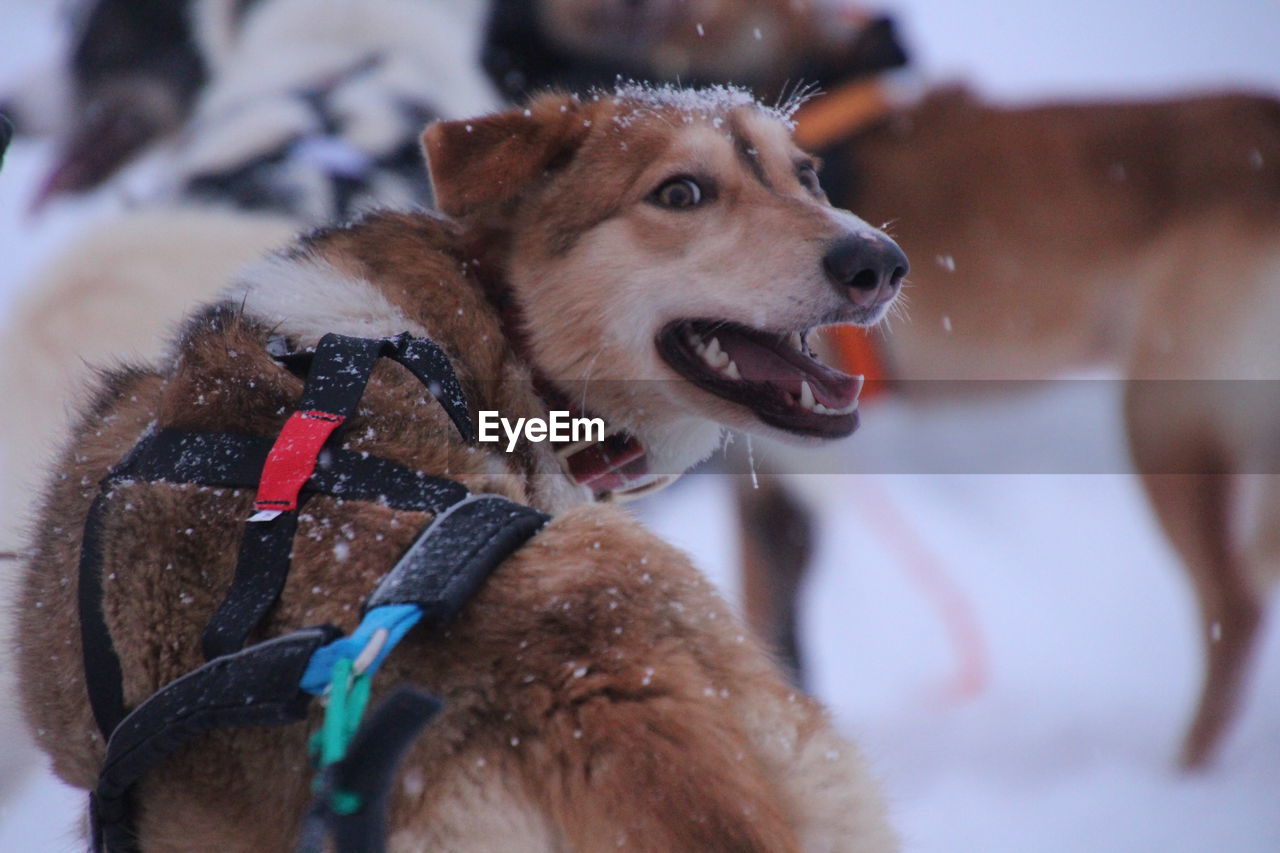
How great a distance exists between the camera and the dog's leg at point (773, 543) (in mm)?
4797

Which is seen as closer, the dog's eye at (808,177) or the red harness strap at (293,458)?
the red harness strap at (293,458)

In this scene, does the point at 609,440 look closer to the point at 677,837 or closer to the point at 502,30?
the point at 677,837

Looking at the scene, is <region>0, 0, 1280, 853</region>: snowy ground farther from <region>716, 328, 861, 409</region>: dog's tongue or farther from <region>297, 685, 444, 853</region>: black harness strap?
<region>297, 685, 444, 853</region>: black harness strap

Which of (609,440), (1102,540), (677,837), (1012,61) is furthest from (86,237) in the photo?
(1012,61)

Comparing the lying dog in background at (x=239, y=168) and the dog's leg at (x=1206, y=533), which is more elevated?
the lying dog in background at (x=239, y=168)

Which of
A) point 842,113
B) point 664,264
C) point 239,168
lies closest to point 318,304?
point 664,264

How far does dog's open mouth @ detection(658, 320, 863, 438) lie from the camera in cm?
197

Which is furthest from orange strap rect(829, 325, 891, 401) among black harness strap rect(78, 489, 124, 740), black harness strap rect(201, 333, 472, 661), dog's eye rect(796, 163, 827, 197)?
black harness strap rect(78, 489, 124, 740)

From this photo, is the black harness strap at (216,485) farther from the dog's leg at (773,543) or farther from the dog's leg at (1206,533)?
the dog's leg at (1206,533)

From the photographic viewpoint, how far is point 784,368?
80.2 inches

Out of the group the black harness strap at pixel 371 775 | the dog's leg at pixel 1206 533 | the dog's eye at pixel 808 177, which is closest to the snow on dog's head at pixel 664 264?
the dog's eye at pixel 808 177

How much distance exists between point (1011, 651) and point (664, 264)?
3286mm

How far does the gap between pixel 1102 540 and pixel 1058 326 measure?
137 cm

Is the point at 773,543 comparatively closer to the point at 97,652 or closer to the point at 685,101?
the point at 685,101
